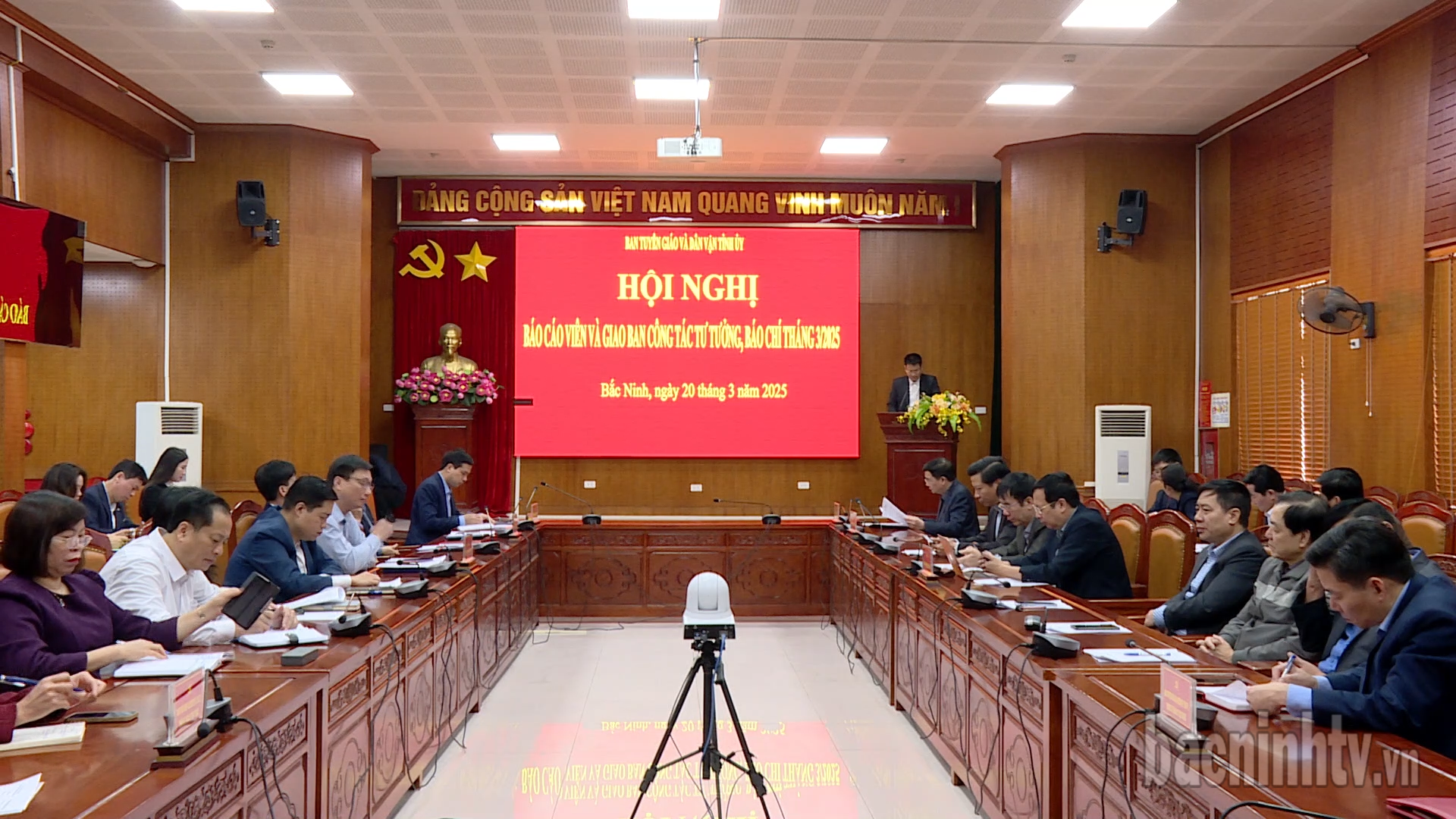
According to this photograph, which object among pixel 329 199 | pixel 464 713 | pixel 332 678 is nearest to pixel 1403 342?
pixel 464 713

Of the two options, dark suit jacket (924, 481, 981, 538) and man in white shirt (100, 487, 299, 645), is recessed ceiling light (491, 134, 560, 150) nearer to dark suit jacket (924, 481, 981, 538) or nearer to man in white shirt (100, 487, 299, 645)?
dark suit jacket (924, 481, 981, 538)

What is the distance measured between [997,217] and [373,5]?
6256 mm

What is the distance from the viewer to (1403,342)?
18.4 ft

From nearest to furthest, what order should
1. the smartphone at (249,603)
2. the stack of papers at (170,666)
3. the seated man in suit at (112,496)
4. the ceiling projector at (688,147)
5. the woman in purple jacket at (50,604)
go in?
1. the woman in purple jacket at (50,604)
2. the stack of papers at (170,666)
3. the smartphone at (249,603)
4. the seated man in suit at (112,496)
5. the ceiling projector at (688,147)

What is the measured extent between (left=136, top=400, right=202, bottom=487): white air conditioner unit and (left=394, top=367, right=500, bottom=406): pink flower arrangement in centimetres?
165

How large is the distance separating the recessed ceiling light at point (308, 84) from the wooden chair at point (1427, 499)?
709cm

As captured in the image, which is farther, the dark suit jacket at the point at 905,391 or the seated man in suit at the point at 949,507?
the dark suit jacket at the point at 905,391

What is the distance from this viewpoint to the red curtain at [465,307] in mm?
9211

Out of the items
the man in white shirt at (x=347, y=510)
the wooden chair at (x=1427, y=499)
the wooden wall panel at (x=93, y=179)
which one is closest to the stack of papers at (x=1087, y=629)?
the wooden chair at (x=1427, y=499)

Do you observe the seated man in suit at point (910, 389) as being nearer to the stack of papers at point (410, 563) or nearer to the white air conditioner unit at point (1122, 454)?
the white air conditioner unit at point (1122, 454)

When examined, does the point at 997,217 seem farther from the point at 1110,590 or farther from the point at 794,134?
the point at 1110,590

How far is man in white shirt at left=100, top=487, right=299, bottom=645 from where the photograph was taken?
283 cm

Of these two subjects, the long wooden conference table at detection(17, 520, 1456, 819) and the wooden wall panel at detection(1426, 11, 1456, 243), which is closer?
the long wooden conference table at detection(17, 520, 1456, 819)

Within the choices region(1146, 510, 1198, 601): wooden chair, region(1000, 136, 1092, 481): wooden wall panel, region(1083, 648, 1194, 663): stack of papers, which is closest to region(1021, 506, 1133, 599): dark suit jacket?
region(1146, 510, 1198, 601): wooden chair
